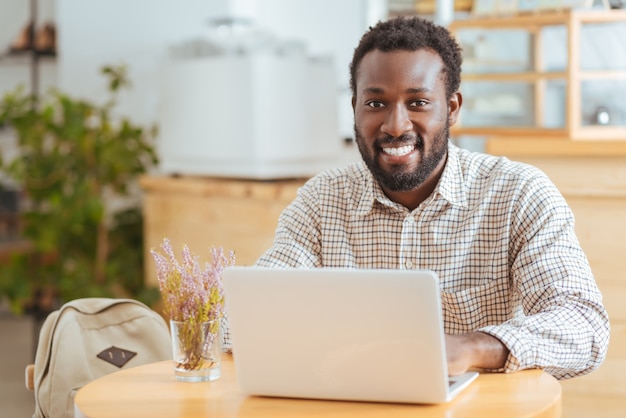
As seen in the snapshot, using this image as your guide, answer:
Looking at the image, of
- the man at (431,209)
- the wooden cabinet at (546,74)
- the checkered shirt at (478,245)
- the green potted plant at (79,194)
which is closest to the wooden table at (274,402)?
the checkered shirt at (478,245)

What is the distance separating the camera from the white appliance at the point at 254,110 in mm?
3646

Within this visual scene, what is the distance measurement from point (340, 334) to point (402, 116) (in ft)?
2.04

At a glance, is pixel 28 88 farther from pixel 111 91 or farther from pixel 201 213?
pixel 201 213

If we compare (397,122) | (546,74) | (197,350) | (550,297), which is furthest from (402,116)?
(546,74)

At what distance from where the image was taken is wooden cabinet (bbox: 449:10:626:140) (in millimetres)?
2811

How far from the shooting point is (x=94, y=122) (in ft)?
15.0

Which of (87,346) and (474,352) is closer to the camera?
(474,352)

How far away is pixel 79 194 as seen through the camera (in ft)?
13.2

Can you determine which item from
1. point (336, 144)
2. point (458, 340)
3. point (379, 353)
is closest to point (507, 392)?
point (458, 340)

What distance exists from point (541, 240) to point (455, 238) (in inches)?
7.4

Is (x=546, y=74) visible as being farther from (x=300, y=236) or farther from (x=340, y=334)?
(x=340, y=334)

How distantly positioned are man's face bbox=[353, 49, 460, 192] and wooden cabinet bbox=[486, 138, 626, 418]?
0.86m

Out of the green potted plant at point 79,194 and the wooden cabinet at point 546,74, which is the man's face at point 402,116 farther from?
the green potted plant at point 79,194

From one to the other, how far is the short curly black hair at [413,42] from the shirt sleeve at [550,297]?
0.29m
